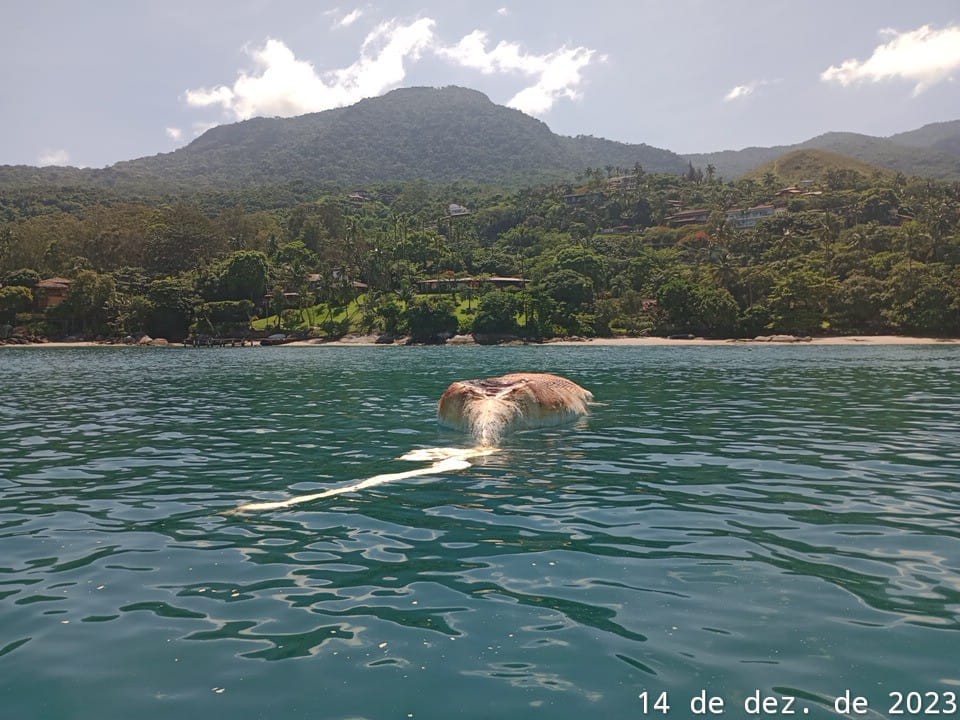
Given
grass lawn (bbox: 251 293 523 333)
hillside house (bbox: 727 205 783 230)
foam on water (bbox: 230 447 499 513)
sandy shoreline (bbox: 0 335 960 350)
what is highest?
hillside house (bbox: 727 205 783 230)

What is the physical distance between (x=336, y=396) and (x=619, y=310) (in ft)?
290

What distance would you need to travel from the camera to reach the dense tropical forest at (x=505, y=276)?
100 meters

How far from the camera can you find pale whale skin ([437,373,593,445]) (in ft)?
57.9

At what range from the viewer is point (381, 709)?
16.6 ft

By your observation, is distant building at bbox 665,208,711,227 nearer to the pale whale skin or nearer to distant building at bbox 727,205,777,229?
distant building at bbox 727,205,777,229

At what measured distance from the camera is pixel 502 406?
17922 mm

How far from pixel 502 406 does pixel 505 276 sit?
12232 centimetres

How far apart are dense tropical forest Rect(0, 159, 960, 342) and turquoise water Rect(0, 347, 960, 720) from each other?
89933 millimetres

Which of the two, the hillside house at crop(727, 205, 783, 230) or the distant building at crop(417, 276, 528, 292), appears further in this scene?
the hillside house at crop(727, 205, 783, 230)

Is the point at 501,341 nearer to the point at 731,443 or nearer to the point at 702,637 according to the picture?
the point at 731,443

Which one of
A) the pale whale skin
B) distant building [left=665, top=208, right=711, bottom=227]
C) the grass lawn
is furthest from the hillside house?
the pale whale skin

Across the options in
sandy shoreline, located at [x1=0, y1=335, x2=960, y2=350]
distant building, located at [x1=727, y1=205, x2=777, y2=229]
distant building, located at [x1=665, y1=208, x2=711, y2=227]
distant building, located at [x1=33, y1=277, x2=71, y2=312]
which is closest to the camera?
sandy shoreline, located at [x1=0, y1=335, x2=960, y2=350]

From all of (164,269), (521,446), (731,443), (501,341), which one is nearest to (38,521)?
(521,446)

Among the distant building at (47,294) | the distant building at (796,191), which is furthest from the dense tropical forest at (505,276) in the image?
the distant building at (796,191)
